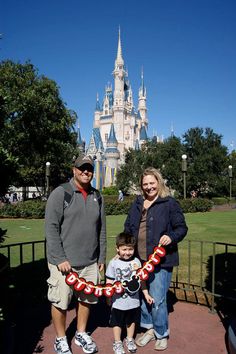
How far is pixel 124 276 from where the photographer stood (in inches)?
136

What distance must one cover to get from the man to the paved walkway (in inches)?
12.1

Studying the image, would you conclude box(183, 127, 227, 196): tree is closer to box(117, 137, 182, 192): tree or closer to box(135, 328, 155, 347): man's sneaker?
box(117, 137, 182, 192): tree

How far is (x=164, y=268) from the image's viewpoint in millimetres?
3529

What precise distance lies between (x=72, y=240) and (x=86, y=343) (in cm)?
123

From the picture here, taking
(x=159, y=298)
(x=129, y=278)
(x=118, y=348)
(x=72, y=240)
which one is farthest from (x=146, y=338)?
(x=72, y=240)

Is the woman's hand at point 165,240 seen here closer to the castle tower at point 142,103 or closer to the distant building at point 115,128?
the distant building at point 115,128

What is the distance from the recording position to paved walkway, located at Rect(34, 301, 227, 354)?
3.56 metres

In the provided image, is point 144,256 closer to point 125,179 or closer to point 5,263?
point 5,263

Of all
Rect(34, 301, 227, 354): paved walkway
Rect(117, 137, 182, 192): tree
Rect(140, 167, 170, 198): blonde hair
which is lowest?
Rect(34, 301, 227, 354): paved walkway

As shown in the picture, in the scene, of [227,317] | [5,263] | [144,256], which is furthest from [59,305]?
[227,317]

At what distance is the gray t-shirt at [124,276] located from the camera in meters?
3.44

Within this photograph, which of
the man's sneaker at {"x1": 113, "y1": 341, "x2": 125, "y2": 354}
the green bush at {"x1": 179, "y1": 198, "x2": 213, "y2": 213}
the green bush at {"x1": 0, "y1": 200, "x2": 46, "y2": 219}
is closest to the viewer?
the man's sneaker at {"x1": 113, "y1": 341, "x2": 125, "y2": 354}

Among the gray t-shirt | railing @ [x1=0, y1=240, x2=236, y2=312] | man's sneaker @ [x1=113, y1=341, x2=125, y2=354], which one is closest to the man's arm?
the gray t-shirt

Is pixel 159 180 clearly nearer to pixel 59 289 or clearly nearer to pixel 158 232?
pixel 158 232
